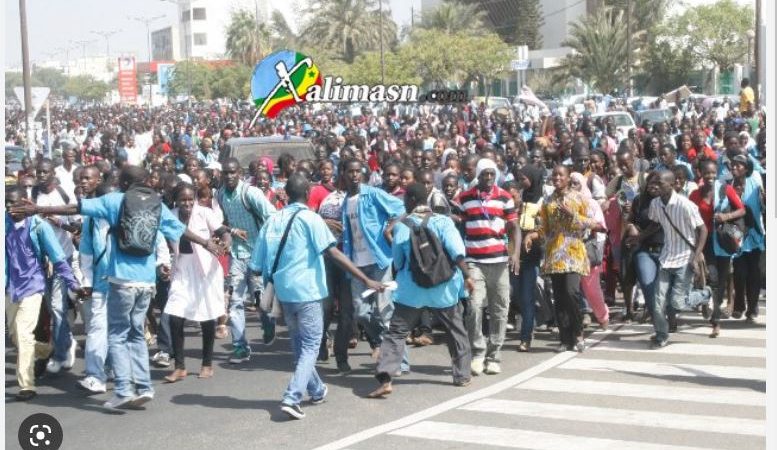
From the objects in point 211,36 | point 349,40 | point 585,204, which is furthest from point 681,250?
point 211,36

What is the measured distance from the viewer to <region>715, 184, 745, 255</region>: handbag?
11570 millimetres

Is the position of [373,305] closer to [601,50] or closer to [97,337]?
[97,337]

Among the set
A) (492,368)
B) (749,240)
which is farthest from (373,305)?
(749,240)

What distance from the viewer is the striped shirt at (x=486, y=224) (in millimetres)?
10398

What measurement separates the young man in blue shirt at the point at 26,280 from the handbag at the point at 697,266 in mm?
5032

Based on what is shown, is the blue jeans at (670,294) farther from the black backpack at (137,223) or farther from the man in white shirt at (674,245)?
the black backpack at (137,223)

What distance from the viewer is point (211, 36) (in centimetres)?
12544

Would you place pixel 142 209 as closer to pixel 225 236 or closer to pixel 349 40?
pixel 225 236

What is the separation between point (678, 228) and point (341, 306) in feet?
9.62

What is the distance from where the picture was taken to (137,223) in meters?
9.14

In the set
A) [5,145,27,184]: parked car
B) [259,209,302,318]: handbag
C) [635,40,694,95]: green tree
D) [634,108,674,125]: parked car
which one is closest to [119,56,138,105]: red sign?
[635,40,694,95]: green tree

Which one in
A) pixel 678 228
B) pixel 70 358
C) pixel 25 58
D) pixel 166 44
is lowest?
pixel 70 358

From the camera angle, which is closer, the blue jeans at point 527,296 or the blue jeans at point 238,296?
the blue jeans at point 238,296

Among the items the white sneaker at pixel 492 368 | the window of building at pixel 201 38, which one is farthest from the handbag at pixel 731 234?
the window of building at pixel 201 38
